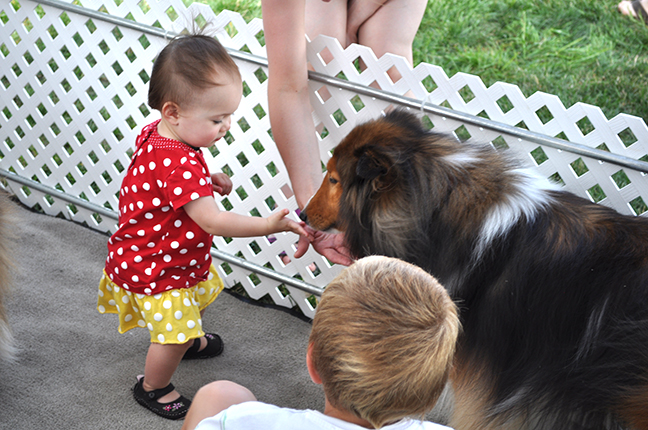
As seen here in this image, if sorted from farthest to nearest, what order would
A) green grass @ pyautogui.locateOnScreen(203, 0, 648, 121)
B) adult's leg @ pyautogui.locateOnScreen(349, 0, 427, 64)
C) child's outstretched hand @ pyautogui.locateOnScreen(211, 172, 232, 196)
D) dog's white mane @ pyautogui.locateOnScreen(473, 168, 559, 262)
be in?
green grass @ pyautogui.locateOnScreen(203, 0, 648, 121) → adult's leg @ pyautogui.locateOnScreen(349, 0, 427, 64) → child's outstretched hand @ pyautogui.locateOnScreen(211, 172, 232, 196) → dog's white mane @ pyautogui.locateOnScreen(473, 168, 559, 262)

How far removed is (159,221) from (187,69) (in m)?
0.52

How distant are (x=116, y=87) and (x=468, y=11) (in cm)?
341

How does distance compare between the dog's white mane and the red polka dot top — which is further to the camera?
the red polka dot top

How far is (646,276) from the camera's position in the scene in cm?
151

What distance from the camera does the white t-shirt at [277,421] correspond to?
1.15m

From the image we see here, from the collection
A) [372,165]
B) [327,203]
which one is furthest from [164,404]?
[372,165]

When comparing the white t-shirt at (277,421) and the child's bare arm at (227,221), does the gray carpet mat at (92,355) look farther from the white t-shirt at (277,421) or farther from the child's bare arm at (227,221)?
the white t-shirt at (277,421)

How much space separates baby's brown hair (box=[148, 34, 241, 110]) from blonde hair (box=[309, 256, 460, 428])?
1.00 metres

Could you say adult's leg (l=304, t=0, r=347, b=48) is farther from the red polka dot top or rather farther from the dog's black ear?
the dog's black ear

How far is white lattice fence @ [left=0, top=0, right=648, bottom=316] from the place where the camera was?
2125 mm

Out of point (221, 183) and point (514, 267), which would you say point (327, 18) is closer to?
point (221, 183)

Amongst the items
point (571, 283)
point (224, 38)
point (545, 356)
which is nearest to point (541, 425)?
point (545, 356)

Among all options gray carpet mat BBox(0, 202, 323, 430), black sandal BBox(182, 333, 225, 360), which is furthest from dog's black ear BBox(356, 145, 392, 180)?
black sandal BBox(182, 333, 225, 360)

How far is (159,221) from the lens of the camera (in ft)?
6.53
